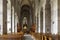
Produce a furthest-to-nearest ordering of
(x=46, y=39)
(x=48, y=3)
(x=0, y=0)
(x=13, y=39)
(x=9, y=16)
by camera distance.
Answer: (x=9, y=16), (x=48, y=3), (x=0, y=0), (x=13, y=39), (x=46, y=39)

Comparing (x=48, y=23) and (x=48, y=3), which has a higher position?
(x=48, y=3)

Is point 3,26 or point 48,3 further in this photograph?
point 48,3

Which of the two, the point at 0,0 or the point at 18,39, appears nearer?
the point at 18,39

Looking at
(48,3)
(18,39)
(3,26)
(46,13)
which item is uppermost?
(48,3)

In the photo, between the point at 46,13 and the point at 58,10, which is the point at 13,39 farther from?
the point at 46,13

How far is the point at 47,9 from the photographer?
22859mm

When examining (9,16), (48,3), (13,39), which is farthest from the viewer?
(9,16)

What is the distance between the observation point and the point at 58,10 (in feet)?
56.1

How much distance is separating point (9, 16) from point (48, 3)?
6.46 metres

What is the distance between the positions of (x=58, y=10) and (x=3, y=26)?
20.6 ft

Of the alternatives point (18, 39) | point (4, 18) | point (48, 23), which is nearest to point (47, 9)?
point (48, 23)

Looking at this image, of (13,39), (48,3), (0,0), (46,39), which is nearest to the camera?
(46,39)

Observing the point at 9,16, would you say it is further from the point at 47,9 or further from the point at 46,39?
the point at 46,39

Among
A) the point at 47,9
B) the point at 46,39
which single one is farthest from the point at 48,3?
the point at 46,39
